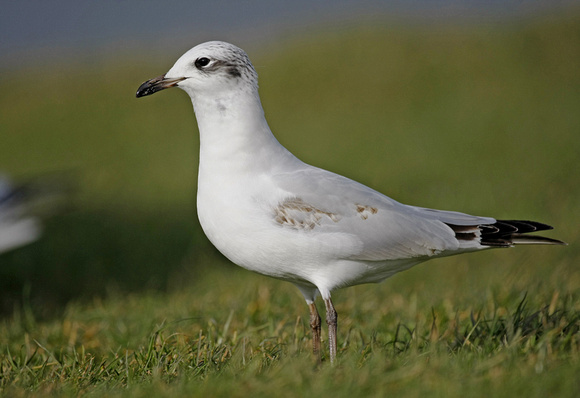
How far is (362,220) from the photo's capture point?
4191 millimetres

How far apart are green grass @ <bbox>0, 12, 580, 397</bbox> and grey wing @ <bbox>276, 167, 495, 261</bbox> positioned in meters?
0.58

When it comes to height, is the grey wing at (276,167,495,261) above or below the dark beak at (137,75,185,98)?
below

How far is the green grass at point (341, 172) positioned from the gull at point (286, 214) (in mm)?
524

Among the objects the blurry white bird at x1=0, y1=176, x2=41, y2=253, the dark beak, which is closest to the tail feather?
the dark beak

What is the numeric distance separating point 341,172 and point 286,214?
7044mm

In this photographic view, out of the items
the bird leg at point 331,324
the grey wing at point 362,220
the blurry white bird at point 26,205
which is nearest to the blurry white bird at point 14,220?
the blurry white bird at point 26,205

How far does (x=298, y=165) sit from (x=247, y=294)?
2.27 meters

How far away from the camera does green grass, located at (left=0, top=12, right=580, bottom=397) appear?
3.84 metres

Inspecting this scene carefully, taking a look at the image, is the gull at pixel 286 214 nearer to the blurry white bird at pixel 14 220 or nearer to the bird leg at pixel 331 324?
the bird leg at pixel 331 324

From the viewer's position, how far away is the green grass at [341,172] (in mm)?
3844

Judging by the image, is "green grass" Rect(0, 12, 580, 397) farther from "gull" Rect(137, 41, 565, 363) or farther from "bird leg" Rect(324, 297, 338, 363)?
"gull" Rect(137, 41, 565, 363)

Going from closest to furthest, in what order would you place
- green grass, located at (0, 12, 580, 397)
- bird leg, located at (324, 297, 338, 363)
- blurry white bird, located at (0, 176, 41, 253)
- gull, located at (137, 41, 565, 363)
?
green grass, located at (0, 12, 580, 397) → gull, located at (137, 41, 565, 363) → bird leg, located at (324, 297, 338, 363) → blurry white bird, located at (0, 176, 41, 253)

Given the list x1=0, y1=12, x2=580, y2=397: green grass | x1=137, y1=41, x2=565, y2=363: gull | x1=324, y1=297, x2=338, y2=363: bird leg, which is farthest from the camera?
x1=324, y1=297, x2=338, y2=363: bird leg

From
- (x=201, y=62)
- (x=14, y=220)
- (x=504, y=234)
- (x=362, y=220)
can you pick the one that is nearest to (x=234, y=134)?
(x=201, y=62)
